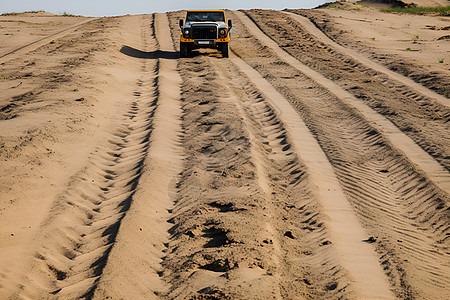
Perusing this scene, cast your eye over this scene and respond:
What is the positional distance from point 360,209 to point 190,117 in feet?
17.1

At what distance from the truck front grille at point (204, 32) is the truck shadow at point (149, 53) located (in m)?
1.55

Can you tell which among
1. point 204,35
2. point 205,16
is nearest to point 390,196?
point 204,35

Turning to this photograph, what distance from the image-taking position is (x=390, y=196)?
7902mm

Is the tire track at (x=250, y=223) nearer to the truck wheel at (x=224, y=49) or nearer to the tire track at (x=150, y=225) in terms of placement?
the tire track at (x=150, y=225)

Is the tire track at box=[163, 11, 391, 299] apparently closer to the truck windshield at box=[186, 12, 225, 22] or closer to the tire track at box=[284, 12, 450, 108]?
the tire track at box=[284, 12, 450, 108]

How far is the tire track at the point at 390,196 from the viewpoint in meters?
5.82

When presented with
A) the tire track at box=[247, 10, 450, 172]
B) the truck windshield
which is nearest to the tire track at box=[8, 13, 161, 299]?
the tire track at box=[247, 10, 450, 172]

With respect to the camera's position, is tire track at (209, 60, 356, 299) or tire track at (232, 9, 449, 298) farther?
tire track at (232, 9, 449, 298)

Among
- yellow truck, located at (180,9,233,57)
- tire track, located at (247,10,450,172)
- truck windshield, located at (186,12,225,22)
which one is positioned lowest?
tire track, located at (247,10,450,172)

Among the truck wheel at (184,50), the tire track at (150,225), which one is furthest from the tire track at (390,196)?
the truck wheel at (184,50)

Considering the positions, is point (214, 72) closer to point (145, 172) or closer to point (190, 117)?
point (190, 117)

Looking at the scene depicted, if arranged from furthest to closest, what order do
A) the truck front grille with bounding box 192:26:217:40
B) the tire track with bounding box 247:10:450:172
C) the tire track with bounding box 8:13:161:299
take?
the truck front grille with bounding box 192:26:217:40 < the tire track with bounding box 247:10:450:172 < the tire track with bounding box 8:13:161:299

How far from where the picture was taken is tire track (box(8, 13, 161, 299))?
541 centimetres

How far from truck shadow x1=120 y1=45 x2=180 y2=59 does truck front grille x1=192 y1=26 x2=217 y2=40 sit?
155 cm
